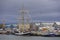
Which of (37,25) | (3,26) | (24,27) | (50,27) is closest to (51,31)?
(50,27)

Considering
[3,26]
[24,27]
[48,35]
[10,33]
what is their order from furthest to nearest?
1. [24,27]
2. [48,35]
3. [10,33]
4. [3,26]

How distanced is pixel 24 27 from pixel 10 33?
126 inches

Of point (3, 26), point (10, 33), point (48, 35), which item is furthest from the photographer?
point (48, 35)

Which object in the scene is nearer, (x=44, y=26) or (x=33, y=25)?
(x=33, y=25)

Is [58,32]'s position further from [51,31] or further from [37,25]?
[37,25]

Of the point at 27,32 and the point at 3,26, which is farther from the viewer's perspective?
Answer: the point at 27,32

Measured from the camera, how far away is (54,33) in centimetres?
1477

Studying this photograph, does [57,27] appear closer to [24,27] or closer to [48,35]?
[48,35]

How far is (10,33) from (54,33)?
155 inches

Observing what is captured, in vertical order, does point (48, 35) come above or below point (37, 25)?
below

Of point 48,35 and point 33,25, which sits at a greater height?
point 33,25

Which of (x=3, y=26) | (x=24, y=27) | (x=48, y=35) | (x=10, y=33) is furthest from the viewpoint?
(x=24, y=27)

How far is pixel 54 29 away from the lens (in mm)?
15766

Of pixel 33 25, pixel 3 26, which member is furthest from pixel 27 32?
pixel 3 26
